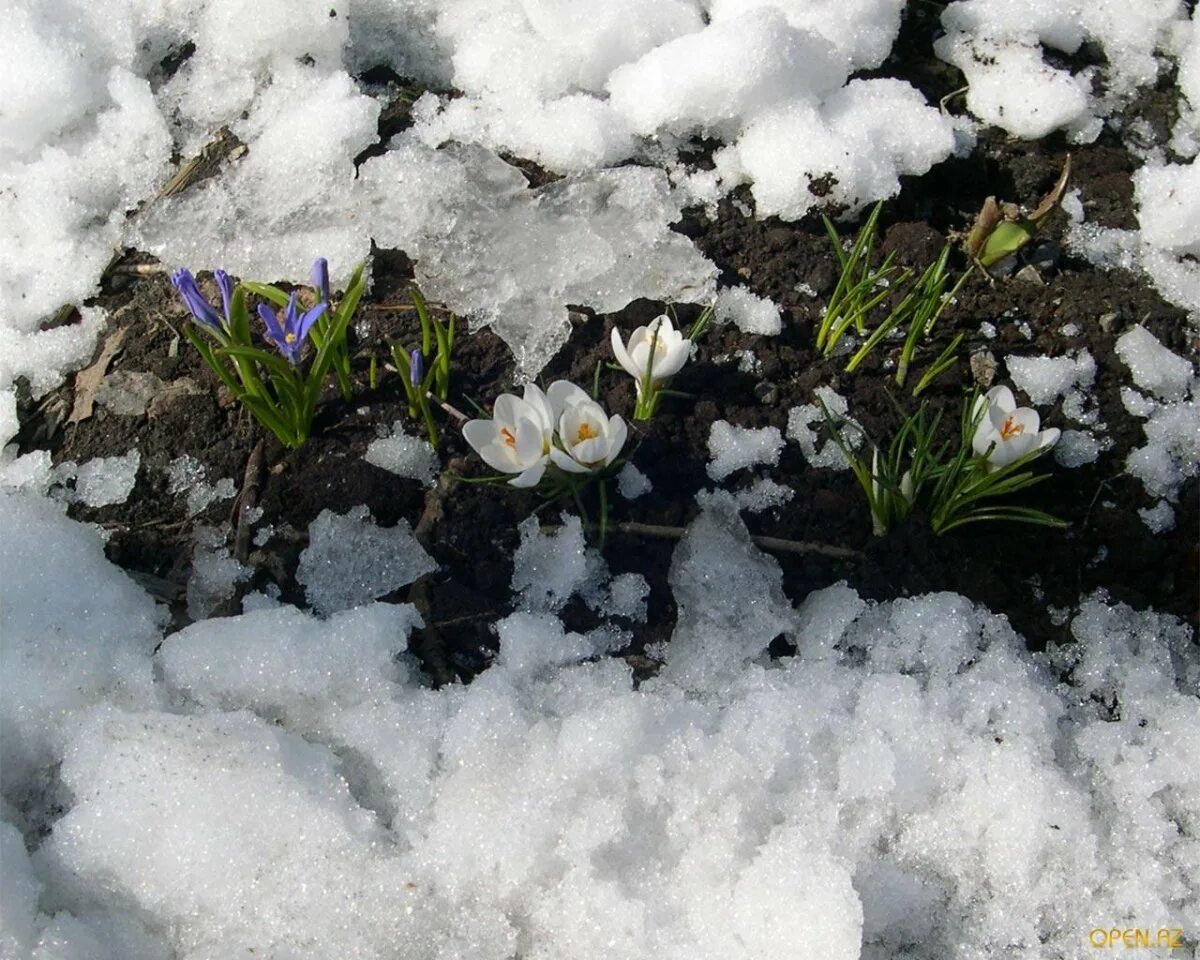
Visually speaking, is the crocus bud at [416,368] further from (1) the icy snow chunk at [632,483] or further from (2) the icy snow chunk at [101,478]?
(2) the icy snow chunk at [101,478]

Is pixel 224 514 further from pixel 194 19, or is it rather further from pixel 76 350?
pixel 194 19

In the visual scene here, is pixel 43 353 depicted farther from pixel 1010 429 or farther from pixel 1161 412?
pixel 1161 412

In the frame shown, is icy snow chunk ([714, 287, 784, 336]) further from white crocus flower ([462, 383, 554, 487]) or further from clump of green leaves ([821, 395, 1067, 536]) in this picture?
white crocus flower ([462, 383, 554, 487])

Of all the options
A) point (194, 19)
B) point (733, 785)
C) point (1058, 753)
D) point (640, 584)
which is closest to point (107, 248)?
point (194, 19)

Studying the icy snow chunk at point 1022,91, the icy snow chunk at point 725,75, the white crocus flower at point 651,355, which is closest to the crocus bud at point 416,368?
the white crocus flower at point 651,355

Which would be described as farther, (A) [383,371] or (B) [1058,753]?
(A) [383,371]

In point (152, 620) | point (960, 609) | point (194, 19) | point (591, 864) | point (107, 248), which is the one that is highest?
Result: point (194, 19)
